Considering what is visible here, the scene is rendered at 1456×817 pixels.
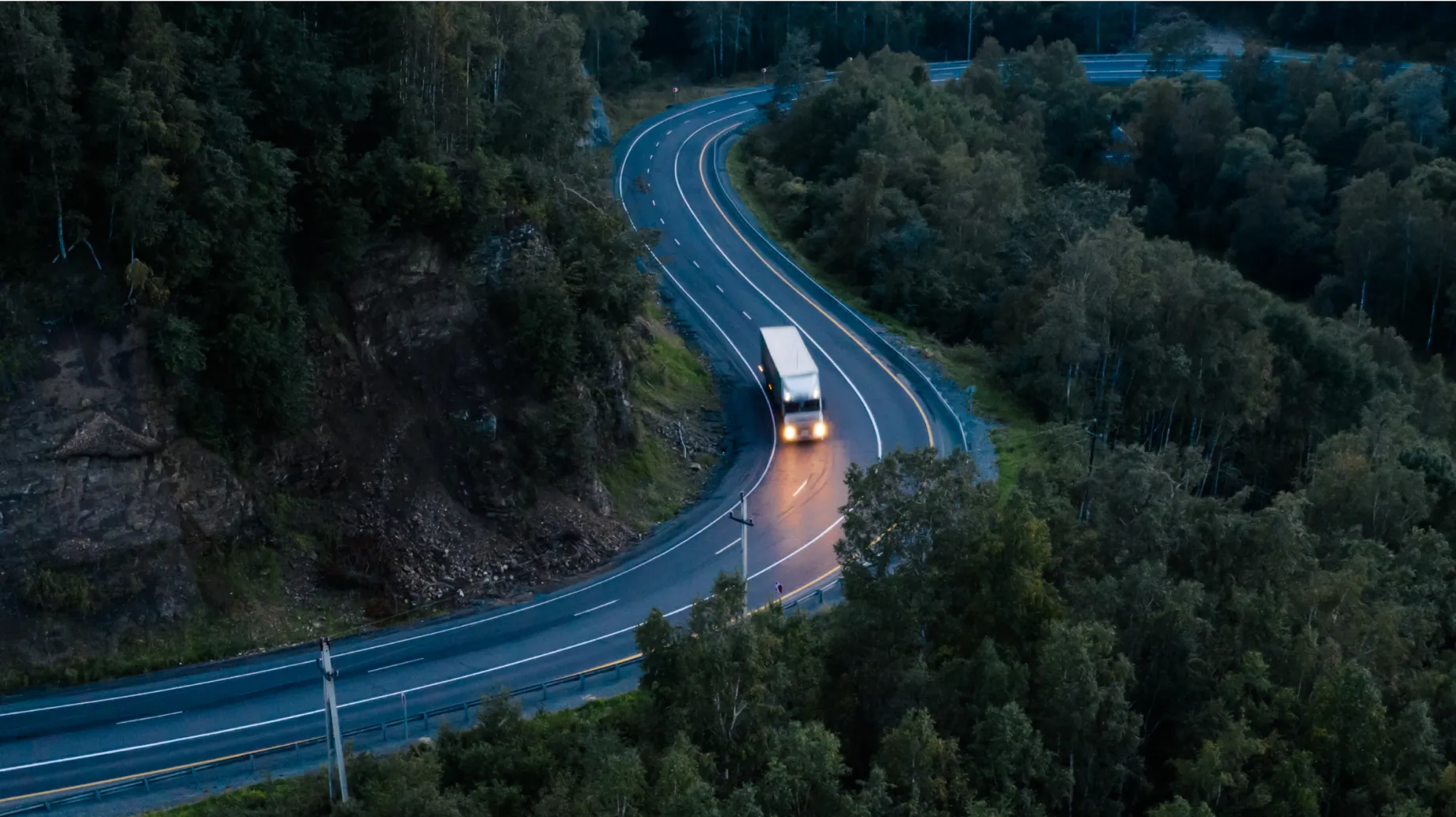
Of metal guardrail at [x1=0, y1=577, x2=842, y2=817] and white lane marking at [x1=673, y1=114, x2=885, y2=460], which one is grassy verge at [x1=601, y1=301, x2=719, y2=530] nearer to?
white lane marking at [x1=673, y1=114, x2=885, y2=460]


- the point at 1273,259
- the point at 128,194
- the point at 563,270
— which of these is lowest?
the point at 1273,259

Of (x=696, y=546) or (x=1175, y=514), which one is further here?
(x=696, y=546)

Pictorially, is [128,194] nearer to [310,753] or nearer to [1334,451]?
[310,753]

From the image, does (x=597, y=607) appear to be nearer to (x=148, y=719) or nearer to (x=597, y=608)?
(x=597, y=608)

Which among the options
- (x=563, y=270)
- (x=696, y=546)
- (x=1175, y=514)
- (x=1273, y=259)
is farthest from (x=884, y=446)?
(x=1273, y=259)

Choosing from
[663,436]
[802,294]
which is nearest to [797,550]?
[663,436]

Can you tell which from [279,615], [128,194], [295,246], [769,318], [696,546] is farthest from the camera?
[769,318]

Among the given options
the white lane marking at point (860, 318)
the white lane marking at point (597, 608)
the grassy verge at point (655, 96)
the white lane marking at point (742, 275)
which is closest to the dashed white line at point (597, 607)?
the white lane marking at point (597, 608)

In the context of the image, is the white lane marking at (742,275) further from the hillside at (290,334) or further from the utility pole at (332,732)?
the utility pole at (332,732)
